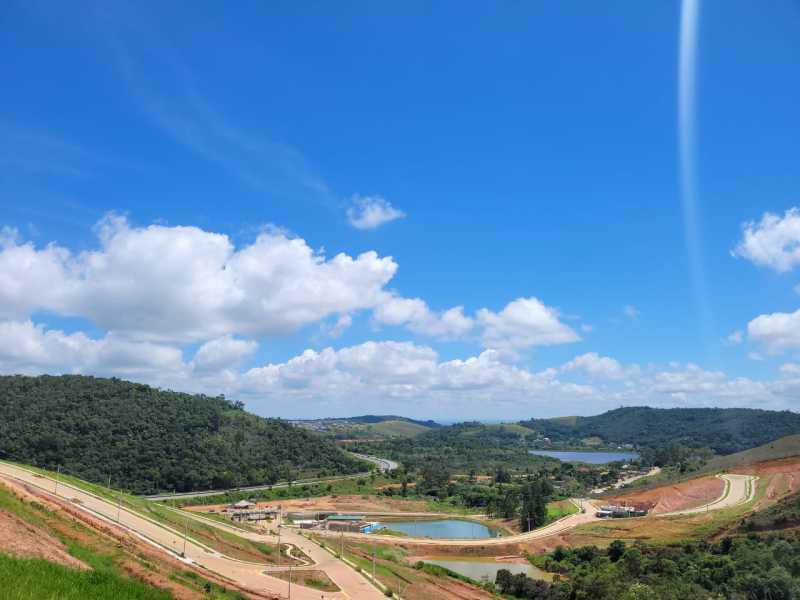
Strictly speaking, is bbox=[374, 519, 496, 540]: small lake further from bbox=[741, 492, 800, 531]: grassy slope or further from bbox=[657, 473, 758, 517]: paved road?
bbox=[741, 492, 800, 531]: grassy slope

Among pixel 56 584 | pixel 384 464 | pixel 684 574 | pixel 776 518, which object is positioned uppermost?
pixel 56 584

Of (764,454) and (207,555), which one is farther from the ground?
(764,454)

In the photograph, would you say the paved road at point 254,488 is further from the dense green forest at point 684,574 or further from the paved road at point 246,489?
the dense green forest at point 684,574

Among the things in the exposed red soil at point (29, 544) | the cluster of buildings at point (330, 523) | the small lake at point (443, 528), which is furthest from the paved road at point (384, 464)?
the exposed red soil at point (29, 544)

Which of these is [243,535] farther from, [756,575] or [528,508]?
[528,508]

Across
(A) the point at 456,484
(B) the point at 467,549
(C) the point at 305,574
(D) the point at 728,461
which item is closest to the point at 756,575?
(C) the point at 305,574

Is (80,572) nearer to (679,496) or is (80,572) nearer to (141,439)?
(679,496)

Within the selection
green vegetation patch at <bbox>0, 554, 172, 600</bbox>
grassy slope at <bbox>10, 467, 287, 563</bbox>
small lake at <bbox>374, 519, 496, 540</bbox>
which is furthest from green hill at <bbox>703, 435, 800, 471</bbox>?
green vegetation patch at <bbox>0, 554, 172, 600</bbox>

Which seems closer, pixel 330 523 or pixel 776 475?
pixel 330 523

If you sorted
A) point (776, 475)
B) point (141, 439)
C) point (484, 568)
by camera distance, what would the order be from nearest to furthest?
1. point (484, 568)
2. point (776, 475)
3. point (141, 439)

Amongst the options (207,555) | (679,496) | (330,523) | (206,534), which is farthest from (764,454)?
(207,555)
